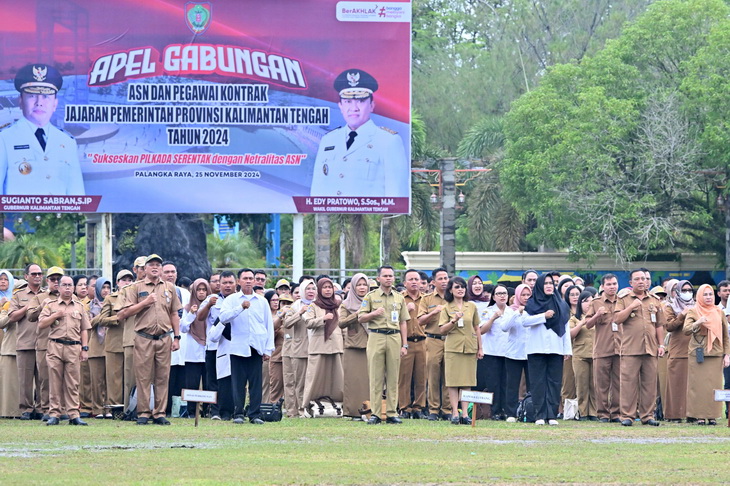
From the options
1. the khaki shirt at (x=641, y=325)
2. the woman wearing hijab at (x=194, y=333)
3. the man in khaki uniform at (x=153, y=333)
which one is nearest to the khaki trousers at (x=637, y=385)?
the khaki shirt at (x=641, y=325)

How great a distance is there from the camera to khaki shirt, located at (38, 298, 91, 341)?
1554 centimetres

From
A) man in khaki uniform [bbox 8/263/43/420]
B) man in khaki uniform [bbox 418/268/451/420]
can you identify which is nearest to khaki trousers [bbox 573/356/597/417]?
man in khaki uniform [bbox 418/268/451/420]

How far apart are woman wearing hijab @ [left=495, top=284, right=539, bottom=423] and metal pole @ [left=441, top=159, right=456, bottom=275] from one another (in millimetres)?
15241

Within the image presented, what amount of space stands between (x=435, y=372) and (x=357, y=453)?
4.53 meters

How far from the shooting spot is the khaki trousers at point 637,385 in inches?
653

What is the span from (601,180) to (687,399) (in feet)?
63.0

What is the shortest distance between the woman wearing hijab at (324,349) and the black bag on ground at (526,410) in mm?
2168

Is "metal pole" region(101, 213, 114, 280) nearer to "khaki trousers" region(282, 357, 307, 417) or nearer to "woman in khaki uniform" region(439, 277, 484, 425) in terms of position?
"khaki trousers" region(282, 357, 307, 417)

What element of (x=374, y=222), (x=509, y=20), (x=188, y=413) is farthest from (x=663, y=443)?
(x=509, y=20)

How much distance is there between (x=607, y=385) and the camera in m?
17.3

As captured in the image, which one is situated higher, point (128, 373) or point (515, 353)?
point (515, 353)

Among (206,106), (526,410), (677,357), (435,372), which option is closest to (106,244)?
(206,106)

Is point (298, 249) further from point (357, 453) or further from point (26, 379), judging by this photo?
point (357, 453)

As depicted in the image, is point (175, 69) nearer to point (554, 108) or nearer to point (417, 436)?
point (554, 108)
